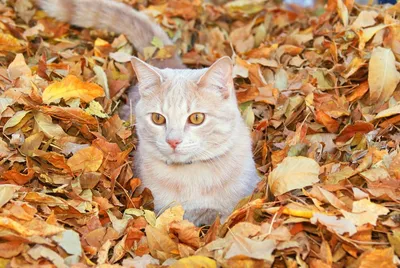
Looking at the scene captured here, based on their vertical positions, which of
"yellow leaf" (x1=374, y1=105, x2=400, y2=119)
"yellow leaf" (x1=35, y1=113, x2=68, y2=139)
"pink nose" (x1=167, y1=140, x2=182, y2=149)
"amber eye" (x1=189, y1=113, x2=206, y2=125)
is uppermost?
"amber eye" (x1=189, y1=113, x2=206, y2=125)

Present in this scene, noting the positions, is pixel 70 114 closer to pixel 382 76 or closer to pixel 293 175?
pixel 293 175

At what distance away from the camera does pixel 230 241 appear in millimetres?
2127

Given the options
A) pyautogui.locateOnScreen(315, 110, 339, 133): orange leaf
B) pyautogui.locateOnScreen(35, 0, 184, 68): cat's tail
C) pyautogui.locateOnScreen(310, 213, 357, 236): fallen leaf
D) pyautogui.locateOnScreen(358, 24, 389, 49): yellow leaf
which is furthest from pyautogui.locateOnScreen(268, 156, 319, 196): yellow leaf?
pyautogui.locateOnScreen(35, 0, 184, 68): cat's tail

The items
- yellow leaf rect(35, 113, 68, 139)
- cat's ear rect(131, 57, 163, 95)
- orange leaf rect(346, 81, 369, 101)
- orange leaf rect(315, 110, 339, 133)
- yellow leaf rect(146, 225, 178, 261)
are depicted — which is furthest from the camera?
orange leaf rect(346, 81, 369, 101)

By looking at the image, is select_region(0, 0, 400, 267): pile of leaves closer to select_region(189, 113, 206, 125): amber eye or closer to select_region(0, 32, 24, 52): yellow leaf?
select_region(0, 32, 24, 52): yellow leaf

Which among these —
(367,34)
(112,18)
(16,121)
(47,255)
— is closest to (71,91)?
(16,121)

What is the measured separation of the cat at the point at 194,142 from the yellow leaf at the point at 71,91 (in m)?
0.31

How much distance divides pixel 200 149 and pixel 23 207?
75 cm

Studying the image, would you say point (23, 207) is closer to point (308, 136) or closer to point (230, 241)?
point (230, 241)

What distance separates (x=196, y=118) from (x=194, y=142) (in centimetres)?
12

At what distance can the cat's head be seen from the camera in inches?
95.7

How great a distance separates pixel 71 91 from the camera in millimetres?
2789

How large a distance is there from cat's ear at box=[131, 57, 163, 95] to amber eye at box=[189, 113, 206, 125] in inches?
9.2

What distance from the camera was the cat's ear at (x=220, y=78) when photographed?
2445 millimetres
